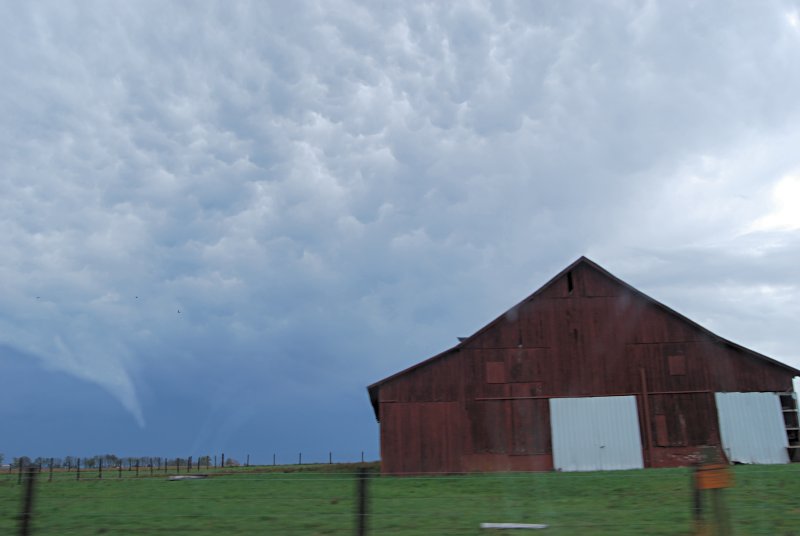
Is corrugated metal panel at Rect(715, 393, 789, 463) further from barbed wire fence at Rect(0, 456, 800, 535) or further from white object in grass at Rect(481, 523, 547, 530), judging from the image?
white object in grass at Rect(481, 523, 547, 530)

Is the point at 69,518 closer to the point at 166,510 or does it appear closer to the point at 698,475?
the point at 166,510

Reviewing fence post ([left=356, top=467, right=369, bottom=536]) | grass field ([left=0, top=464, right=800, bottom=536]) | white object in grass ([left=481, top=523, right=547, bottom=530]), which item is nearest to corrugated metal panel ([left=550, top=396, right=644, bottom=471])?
grass field ([left=0, top=464, right=800, bottom=536])

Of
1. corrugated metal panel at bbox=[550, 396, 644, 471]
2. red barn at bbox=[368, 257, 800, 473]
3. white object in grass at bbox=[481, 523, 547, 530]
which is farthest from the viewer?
red barn at bbox=[368, 257, 800, 473]

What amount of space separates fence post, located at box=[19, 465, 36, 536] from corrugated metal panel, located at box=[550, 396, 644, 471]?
24383 millimetres

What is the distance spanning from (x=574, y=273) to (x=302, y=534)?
78.2ft

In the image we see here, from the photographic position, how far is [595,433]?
99.3 ft

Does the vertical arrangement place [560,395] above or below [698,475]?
above

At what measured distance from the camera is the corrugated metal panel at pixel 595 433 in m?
30.0

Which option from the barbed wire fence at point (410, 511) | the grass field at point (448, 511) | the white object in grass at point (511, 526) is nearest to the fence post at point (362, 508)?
the barbed wire fence at point (410, 511)

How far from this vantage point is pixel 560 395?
30.5 metres

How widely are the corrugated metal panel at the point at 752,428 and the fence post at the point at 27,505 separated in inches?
1122

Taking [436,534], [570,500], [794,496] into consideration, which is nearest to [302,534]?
[436,534]

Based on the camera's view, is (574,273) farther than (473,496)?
Yes

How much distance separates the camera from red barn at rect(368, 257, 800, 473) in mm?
30078
